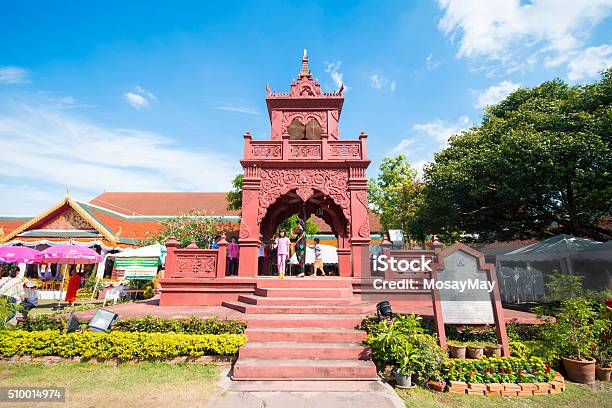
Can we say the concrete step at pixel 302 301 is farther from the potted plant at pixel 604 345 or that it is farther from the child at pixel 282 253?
the potted plant at pixel 604 345

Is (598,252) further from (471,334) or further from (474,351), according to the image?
(474,351)

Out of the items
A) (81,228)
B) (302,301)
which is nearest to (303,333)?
(302,301)

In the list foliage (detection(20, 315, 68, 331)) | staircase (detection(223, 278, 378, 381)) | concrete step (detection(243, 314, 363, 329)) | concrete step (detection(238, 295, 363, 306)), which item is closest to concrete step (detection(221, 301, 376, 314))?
staircase (detection(223, 278, 378, 381))

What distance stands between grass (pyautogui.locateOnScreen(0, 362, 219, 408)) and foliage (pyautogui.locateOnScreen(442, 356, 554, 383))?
3872 millimetres

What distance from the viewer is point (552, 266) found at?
519 inches

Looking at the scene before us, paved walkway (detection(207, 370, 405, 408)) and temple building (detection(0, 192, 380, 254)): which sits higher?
temple building (detection(0, 192, 380, 254))

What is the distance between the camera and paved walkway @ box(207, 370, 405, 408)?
13.2 feet

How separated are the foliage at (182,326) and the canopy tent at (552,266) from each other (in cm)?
1140

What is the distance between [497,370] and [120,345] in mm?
6720

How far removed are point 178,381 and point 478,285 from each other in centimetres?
594

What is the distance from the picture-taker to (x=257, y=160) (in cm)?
1025

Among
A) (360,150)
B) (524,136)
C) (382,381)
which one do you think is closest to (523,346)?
(382,381)

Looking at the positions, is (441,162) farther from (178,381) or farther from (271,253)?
(178,381)

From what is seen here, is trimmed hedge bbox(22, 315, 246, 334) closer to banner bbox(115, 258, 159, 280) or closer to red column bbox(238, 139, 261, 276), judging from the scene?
red column bbox(238, 139, 261, 276)
